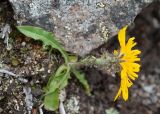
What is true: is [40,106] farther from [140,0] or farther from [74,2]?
[140,0]

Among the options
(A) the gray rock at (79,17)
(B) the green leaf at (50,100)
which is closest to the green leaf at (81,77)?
(A) the gray rock at (79,17)

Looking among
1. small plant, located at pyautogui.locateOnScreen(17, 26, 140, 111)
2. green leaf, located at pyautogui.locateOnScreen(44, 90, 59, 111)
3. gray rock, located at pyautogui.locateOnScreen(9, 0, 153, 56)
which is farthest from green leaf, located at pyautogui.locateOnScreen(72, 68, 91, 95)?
green leaf, located at pyautogui.locateOnScreen(44, 90, 59, 111)

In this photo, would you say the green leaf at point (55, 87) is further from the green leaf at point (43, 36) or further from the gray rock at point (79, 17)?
the gray rock at point (79, 17)

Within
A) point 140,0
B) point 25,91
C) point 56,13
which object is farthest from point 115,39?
point 25,91

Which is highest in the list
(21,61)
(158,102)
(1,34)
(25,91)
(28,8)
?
(28,8)

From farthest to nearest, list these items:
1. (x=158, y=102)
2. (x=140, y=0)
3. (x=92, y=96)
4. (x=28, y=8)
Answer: (x=158, y=102)
(x=92, y=96)
(x=140, y=0)
(x=28, y=8)

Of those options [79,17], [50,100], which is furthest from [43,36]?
[50,100]
